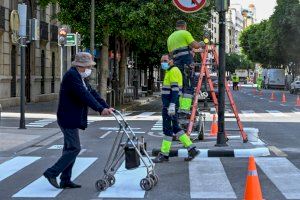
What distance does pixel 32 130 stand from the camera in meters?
16.8

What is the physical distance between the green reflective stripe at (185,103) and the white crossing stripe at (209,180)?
1.18 meters

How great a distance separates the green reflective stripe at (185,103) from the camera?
38.5 feet

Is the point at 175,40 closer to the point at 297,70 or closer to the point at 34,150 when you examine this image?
the point at 34,150

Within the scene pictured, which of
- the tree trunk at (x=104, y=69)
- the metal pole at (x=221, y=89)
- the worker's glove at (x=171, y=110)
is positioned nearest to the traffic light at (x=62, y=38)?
the tree trunk at (x=104, y=69)

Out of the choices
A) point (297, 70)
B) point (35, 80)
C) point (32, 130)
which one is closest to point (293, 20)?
point (297, 70)

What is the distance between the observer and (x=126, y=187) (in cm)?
841

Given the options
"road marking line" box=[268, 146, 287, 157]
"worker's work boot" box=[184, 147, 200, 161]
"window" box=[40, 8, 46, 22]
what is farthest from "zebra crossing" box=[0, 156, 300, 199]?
"window" box=[40, 8, 46, 22]

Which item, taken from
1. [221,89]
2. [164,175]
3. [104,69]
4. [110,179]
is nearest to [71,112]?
[110,179]

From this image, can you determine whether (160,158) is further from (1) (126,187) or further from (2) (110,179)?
(2) (110,179)

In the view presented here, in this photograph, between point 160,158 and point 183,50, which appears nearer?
point 160,158

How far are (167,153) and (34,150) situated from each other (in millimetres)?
3496

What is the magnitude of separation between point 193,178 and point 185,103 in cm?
281

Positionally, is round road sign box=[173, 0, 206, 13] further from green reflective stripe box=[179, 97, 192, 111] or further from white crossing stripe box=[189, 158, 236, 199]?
white crossing stripe box=[189, 158, 236, 199]

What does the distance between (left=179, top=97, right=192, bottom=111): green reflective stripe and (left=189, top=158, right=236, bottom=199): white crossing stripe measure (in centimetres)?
118
